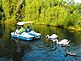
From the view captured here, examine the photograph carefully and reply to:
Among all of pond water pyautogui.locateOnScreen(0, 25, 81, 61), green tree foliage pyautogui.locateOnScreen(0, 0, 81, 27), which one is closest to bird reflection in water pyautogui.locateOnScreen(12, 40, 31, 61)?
pond water pyautogui.locateOnScreen(0, 25, 81, 61)

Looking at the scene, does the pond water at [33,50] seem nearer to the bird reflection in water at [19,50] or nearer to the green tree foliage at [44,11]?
the bird reflection in water at [19,50]

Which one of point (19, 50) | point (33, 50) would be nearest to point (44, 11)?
point (33, 50)

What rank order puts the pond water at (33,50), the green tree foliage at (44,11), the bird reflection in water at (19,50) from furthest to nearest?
1. the green tree foliage at (44,11)
2. the pond water at (33,50)
3. the bird reflection in water at (19,50)

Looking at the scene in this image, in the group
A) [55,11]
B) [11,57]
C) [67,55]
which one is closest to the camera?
[11,57]

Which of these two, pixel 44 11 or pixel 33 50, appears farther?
pixel 44 11

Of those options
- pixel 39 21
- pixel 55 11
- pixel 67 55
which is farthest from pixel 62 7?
pixel 67 55

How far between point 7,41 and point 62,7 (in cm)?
5021

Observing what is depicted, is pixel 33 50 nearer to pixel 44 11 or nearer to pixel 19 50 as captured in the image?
pixel 19 50

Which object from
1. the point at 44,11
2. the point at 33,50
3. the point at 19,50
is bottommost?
the point at 33,50

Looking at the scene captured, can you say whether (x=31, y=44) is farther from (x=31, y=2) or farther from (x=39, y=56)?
(x=31, y=2)

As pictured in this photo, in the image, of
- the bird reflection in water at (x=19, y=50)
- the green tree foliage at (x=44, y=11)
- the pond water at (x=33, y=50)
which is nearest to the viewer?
the bird reflection in water at (x=19, y=50)

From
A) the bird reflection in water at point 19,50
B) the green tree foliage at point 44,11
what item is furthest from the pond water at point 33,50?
the green tree foliage at point 44,11

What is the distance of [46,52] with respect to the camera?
141 ft

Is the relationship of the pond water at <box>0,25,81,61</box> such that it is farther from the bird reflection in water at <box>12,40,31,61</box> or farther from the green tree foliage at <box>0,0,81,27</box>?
the green tree foliage at <box>0,0,81,27</box>
